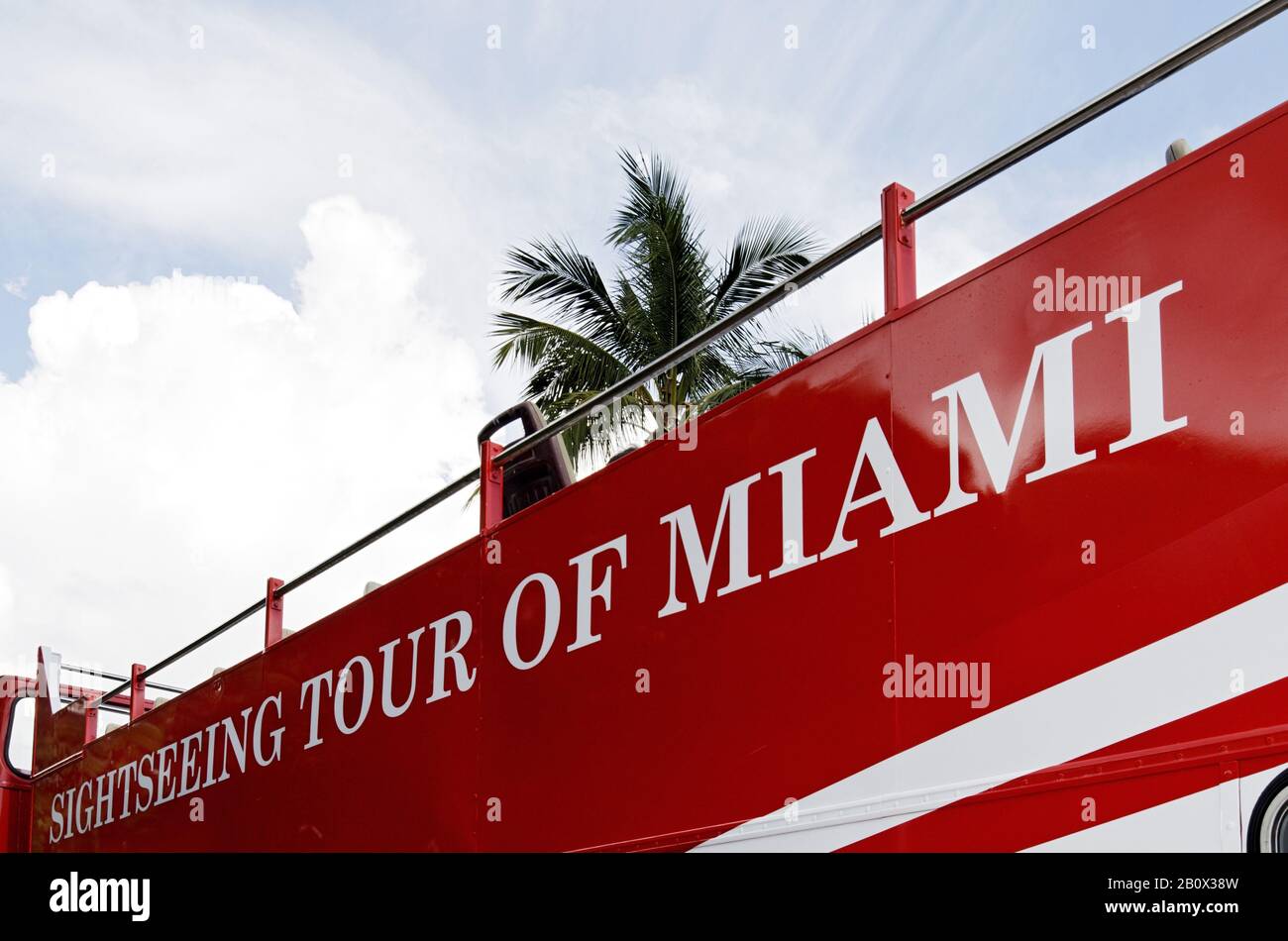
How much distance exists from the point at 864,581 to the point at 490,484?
2.08m

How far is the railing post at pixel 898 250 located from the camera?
3.57 meters

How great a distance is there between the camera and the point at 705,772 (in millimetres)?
3797

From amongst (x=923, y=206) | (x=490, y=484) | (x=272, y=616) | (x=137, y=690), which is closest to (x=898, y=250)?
(x=923, y=206)

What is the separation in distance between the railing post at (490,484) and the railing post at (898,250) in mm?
1920

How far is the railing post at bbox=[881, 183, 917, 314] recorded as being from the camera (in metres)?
3.57

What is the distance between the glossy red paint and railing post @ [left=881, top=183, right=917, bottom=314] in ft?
0.24

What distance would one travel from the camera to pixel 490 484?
521 cm

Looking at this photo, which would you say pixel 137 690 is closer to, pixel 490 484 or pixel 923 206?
pixel 490 484

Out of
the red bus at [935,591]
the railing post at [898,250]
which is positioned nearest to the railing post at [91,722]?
the red bus at [935,591]

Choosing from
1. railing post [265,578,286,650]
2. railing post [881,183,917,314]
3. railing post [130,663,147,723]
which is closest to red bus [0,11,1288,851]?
railing post [881,183,917,314]

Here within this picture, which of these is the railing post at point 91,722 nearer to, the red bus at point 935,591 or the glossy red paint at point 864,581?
the glossy red paint at point 864,581

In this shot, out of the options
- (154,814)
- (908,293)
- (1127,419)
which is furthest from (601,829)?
(154,814)

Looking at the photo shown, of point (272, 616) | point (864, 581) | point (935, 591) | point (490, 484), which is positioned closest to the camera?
point (935, 591)
